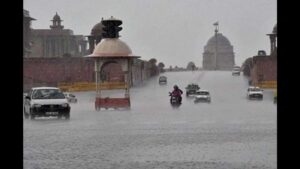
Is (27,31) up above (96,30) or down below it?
above

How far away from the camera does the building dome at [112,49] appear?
3194cm

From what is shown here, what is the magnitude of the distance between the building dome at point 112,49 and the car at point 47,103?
8.18 m

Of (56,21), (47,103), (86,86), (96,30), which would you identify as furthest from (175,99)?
(56,21)

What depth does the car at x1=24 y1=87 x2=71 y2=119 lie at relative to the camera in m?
23.2

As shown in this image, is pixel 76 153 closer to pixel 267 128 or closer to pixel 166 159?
pixel 166 159

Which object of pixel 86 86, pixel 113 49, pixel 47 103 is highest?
pixel 113 49

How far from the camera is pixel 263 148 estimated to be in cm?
1248

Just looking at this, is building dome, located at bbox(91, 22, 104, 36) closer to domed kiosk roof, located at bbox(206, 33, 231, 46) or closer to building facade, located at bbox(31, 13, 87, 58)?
building facade, located at bbox(31, 13, 87, 58)

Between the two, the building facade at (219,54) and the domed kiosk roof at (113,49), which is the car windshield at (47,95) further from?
the building facade at (219,54)

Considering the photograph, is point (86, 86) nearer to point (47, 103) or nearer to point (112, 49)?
point (112, 49)

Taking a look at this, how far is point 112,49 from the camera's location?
32.2 m

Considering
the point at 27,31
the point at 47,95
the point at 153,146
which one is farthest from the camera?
the point at 27,31

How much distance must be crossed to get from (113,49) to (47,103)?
31.7 feet
